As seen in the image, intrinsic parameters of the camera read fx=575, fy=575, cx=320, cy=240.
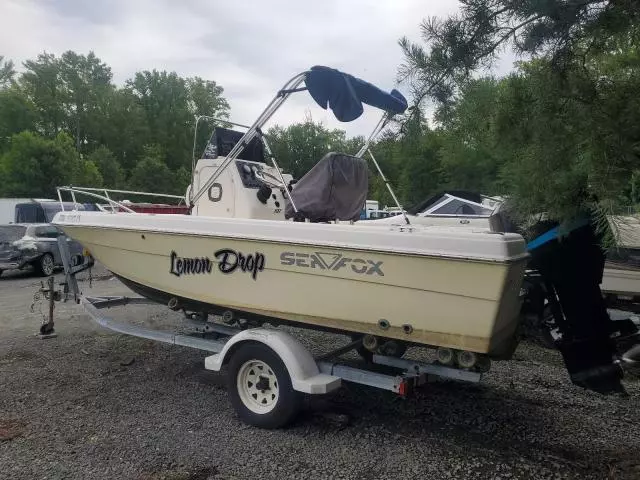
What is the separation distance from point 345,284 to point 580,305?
178 centimetres

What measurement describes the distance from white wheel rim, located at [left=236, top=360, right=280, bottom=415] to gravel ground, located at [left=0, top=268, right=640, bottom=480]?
0.63 feet

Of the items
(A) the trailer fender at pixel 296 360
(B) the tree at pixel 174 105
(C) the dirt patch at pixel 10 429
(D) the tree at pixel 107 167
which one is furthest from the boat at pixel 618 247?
(B) the tree at pixel 174 105

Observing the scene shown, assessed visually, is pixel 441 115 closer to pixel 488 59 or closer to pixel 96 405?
pixel 488 59

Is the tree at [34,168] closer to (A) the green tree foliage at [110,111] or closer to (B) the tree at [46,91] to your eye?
(A) the green tree foliage at [110,111]

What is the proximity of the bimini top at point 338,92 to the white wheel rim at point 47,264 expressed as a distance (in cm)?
1160

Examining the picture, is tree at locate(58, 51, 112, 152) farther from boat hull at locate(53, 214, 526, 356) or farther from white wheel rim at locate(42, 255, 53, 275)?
boat hull at locate(53, 214, 526, 356)

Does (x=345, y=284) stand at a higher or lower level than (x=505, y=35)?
lower

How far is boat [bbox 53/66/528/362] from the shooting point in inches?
149

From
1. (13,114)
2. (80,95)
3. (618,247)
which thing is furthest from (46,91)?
(618,247)

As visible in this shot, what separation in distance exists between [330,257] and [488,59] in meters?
1.79

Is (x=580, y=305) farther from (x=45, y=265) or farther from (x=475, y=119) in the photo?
(x=45, y=265)

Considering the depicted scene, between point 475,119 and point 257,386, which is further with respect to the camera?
point 257,386

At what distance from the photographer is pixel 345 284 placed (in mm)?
4172

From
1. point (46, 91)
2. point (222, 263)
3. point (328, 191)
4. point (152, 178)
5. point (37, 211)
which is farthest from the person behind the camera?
point (46, 91)
